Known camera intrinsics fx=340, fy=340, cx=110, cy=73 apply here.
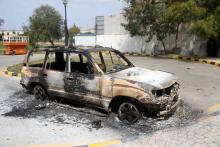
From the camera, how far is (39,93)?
933 cm

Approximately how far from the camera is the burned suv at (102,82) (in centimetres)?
714

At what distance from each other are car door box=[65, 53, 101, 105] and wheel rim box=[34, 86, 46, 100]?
1091 millimetres

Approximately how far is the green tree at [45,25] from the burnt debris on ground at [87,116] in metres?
42.1

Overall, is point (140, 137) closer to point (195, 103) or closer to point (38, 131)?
point (38, 131)

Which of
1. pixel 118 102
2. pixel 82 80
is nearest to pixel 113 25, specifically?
pixel 82 80

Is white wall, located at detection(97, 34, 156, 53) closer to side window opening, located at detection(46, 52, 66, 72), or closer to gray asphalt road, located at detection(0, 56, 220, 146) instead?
gray asphalt road, located at detection(0, 56, 220, 146)

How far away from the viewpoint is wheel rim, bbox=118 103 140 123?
7.24 meters

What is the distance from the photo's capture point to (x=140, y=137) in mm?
6531

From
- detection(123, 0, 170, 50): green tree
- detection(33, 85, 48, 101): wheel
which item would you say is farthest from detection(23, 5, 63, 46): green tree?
detection(33, 85, 48, 101): wheel

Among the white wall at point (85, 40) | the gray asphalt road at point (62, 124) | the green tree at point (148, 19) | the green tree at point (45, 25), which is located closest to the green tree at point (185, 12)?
the green tree at point (148, 19)

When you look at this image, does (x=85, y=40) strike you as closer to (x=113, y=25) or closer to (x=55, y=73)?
(x=113, y=25)

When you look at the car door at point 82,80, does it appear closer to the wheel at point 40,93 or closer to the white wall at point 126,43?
the wheel at point 40,93

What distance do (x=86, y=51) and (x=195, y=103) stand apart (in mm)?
3396

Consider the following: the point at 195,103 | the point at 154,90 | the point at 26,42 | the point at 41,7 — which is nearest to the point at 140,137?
the point at 154,90
